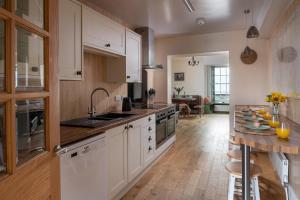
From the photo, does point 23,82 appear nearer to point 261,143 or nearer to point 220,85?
point 261,143

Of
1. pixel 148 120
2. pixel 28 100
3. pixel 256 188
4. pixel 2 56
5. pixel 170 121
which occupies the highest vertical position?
pixel 2 56

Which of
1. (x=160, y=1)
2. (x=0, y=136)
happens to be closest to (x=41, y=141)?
(x=0, y=136)

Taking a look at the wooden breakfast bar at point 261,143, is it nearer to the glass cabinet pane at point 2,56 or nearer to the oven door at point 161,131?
the glass cabinet pane at point 2,56

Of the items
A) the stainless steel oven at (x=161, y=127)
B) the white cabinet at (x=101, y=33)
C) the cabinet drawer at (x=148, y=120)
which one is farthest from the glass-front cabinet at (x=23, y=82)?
the stainless steel oven at (x=161, y=127)

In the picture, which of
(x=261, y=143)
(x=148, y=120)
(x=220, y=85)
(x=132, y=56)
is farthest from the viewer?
(x=220, y=85)

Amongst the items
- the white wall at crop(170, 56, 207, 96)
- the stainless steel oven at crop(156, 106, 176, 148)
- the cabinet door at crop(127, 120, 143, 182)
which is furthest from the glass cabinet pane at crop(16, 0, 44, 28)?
the white wall at crop(170, 56, 207, 96)

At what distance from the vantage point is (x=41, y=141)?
118 cm

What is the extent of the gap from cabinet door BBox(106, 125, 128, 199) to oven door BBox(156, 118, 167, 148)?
123cm

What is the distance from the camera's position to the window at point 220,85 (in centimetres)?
1106

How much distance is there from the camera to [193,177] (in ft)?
10.3

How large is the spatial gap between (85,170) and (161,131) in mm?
2243

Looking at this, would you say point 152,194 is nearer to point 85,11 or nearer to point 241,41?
point 85,11

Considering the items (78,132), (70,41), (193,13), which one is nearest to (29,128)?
(78,132)

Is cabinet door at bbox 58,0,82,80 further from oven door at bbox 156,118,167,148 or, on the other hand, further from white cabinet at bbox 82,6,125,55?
oven door at bbox 156,118,167,148
